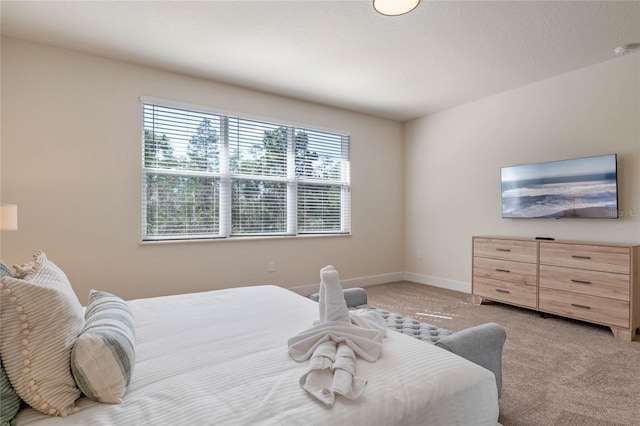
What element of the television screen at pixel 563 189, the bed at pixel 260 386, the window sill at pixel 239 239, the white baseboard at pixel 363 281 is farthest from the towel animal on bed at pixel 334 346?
the television screen at pixel 563 189

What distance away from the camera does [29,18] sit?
8.84 ft

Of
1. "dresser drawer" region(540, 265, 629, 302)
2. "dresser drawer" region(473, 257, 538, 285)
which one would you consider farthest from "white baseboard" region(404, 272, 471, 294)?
"dresser drawer" region(540, 265, 629, 302)

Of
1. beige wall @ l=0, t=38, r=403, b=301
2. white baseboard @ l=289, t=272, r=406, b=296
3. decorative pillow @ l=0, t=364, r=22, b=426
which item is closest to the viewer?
decorative pillow @ l=0, t=364, r=22, b=426

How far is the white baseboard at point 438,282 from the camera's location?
4.75 m

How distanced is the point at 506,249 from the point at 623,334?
1.24 m

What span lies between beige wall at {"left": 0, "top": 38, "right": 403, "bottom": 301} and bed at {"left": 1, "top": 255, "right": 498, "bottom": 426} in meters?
2.02

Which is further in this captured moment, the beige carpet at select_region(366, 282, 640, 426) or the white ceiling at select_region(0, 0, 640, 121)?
the white ceiling at select_region(0, 0, 640, 121)

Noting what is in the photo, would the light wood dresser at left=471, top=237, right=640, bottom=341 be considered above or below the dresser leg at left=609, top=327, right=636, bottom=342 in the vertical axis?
above

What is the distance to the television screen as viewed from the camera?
3.38 meters

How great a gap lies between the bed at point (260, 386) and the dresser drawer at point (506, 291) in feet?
9.16

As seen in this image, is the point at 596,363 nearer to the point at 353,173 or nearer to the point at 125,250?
the point at 353,173

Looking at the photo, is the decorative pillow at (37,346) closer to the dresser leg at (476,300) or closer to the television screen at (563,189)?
the dresser leg at (476,300)

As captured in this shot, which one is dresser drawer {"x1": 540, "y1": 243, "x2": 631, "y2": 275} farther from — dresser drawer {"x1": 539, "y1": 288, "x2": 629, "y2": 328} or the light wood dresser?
dresser drawer {"x1": 539, "y1": 288, "x2": 629, "y2": 328}

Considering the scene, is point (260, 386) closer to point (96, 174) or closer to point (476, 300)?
point (96, 174)
